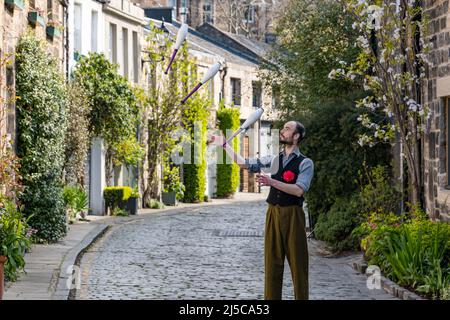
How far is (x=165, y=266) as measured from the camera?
15.4 metres

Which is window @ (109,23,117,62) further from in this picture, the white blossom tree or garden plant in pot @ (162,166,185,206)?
the white blossom tree

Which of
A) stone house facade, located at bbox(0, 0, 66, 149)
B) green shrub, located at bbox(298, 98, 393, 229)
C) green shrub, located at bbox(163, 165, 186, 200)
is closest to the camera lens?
stone house facade, located at bbox(0, 0, 66, 149)

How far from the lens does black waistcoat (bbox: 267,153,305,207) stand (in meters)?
10.2

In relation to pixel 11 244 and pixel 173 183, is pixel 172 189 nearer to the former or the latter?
pixel 173 183

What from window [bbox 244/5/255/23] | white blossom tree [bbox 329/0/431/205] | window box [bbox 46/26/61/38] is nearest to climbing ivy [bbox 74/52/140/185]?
window box [bbox 46/26/61/38]

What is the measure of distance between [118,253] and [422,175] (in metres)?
5.08

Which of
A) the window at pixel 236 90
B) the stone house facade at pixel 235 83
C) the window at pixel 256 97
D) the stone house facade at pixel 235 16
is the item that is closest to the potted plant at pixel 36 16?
the stone house facade at pixel 235 83

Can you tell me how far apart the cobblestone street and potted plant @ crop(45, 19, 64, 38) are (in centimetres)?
415

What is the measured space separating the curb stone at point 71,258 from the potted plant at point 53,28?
3988 mm

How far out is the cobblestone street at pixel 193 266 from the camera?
1260 centimetres

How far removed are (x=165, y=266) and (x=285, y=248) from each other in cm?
545

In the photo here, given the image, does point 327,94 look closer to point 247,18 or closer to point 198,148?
point 198,148
